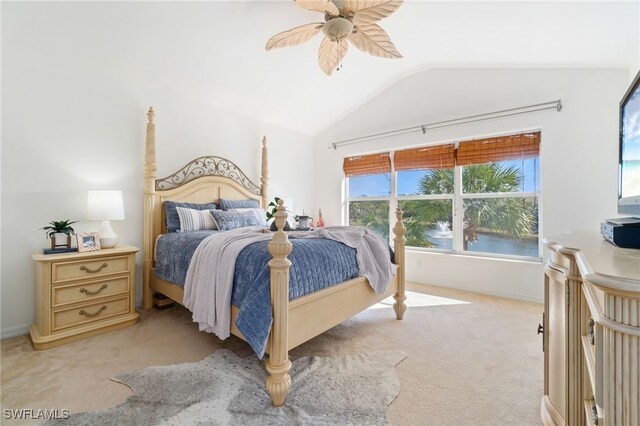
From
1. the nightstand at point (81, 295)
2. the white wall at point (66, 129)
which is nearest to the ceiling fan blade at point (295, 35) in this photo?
the white wall at point (66, 129)

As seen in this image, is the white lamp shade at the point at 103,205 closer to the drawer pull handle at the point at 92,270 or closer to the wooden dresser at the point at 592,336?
the drawer pull handle at the point at 92,270

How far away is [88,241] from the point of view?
2.45 m

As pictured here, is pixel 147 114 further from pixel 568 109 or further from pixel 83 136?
pixel 568 109

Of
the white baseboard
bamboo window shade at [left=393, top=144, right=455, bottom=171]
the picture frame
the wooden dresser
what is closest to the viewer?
the wooden dresser

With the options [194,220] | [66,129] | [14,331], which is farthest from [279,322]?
[66,129]

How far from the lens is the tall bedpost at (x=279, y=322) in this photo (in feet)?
4.93

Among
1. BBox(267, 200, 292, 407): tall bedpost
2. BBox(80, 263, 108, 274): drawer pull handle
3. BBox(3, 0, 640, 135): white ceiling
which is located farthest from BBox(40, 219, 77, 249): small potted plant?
BBox(267, 200, 292, 407): tall bedpost

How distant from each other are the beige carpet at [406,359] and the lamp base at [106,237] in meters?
0.77

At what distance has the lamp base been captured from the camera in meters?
2.56

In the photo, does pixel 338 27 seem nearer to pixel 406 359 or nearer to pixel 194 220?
pixel 194 220

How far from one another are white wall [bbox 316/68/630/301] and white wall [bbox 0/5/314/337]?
293 centimetres

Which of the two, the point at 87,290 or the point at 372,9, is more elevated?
the point at 372,9

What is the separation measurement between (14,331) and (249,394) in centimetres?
223

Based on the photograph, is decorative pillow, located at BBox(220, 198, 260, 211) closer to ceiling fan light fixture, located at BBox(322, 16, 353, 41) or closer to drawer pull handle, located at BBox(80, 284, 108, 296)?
drawer pull handle, located at BBox(80, 284, 108, 296)
